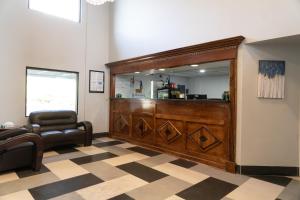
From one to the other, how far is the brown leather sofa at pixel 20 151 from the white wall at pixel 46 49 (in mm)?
1681

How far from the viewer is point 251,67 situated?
3473mm

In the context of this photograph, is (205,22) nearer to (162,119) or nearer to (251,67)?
(251,67)

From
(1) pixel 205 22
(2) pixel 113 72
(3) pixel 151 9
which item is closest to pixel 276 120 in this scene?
(1) pixel 205 22

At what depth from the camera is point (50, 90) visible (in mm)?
5633

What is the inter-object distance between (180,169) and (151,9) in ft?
12.9

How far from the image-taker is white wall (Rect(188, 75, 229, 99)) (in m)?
6.87

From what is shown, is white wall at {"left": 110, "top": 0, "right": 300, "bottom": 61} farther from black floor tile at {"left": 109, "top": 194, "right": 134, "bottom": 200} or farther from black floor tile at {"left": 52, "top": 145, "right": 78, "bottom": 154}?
black floor tile at {"left": 109, "top": 194, "right": 134, "bottom": 200}

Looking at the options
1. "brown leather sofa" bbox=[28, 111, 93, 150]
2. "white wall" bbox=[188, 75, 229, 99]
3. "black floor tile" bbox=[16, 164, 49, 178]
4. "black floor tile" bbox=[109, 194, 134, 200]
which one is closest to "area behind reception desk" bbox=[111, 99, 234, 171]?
"brown leather sofa" bbox=[28, 111, 93, 150]

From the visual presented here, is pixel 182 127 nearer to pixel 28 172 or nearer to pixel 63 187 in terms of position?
pixel 63 187

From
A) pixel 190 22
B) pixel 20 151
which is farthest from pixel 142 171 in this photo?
pixel 190 22

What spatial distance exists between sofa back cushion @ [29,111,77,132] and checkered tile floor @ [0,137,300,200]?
44.3 inches

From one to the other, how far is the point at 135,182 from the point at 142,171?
0.46 metres

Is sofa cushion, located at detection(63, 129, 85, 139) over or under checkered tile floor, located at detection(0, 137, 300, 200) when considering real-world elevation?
over

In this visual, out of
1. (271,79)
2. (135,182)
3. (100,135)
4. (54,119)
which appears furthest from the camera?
(100,135)
